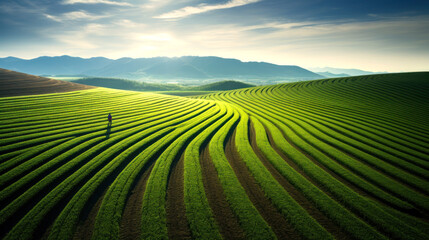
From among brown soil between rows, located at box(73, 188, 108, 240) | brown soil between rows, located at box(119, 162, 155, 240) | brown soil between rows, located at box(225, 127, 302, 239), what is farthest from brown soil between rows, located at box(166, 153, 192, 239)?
brown soil between rows, located at box(225, 127, 302, 239)

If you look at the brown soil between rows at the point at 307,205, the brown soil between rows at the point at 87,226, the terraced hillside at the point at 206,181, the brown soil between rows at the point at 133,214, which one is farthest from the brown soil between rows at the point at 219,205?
the brown soil between rows at the point at 87,226

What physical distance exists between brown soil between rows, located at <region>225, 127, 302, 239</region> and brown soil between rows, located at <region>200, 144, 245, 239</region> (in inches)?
70.2

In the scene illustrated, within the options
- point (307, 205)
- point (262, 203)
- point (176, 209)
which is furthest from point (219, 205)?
point (307, 205)

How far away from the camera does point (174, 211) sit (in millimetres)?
10336

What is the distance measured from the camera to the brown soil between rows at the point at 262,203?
30.1 ft

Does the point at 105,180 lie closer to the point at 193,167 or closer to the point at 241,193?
the point at 193,167

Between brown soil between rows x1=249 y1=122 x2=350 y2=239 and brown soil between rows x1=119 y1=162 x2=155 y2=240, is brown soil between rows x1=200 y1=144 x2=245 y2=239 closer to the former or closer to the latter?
brown soil between rows x1=119 y1=162 x2=155 y2=240

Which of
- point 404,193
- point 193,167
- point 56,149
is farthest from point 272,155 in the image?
point 56,149

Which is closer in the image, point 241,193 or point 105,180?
point 241,193

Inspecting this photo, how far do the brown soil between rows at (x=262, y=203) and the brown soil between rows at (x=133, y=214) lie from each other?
711cm

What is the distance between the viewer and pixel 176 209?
10484mm

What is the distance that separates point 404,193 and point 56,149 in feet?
96.3

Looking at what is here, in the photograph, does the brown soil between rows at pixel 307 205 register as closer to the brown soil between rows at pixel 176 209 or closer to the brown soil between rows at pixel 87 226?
the brown soil between rows at pixel 176 209

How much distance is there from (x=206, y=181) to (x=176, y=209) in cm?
344
